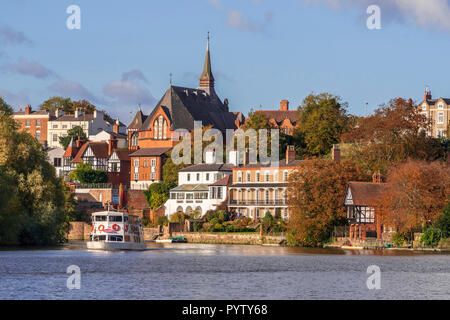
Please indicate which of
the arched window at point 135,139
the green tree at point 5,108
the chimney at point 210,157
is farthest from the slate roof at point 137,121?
the green tree at point 5,108

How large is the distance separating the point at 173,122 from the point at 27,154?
73209mm

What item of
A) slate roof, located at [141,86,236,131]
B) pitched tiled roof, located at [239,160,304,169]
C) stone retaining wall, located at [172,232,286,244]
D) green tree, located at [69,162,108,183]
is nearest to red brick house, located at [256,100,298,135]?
slate roof, located at [141,86,236,131]

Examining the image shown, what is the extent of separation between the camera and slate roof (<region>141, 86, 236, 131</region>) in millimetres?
149125

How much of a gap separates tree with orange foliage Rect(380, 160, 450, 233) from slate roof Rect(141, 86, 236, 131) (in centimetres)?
6776

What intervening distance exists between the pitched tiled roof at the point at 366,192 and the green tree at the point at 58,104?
4386 inches

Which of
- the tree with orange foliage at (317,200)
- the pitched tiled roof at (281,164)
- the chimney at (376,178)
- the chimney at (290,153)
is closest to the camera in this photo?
the tree with orange foliage at (317,200)

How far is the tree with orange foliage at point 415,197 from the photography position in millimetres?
81188

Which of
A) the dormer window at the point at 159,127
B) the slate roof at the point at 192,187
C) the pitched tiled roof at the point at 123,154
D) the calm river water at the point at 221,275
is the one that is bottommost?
the calm river water at the point at 221,275

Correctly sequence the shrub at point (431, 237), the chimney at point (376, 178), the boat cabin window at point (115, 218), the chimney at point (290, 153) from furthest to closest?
the chimney at point (290, 153)
the chimney at point (376, 178)
the boat cabin window at point (115, 218)
the shrub at point (431, 237)

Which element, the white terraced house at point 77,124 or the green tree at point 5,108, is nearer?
the green tree at point 5,108

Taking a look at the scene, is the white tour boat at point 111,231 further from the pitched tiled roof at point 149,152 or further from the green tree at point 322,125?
the pitched tiled roof at point 149,152

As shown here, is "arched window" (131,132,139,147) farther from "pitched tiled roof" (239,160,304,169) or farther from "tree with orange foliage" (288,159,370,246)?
"tree with orange foliage" (288,159,370,246)
